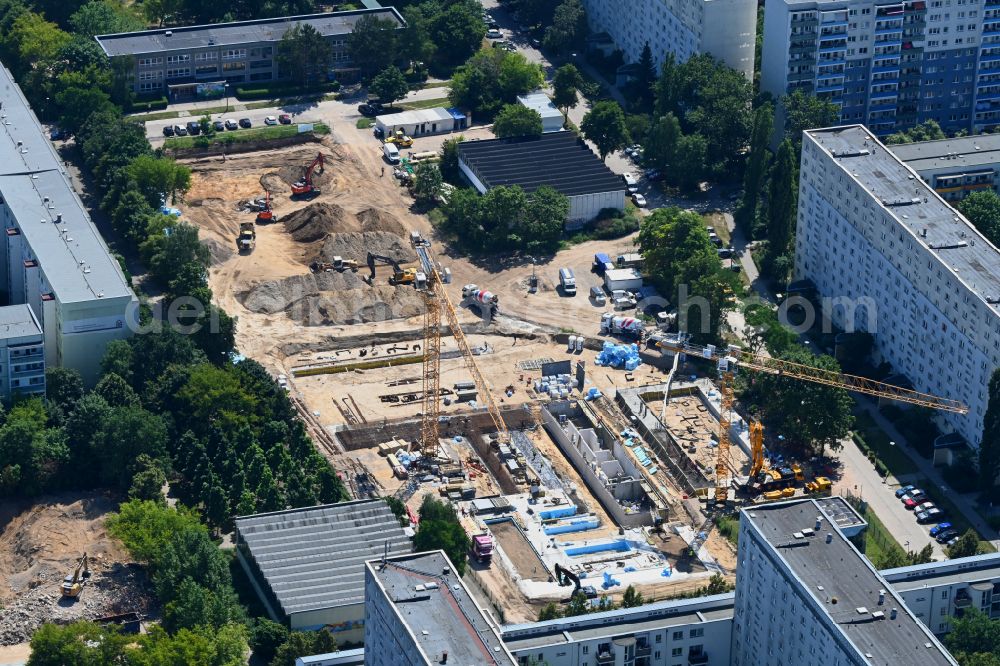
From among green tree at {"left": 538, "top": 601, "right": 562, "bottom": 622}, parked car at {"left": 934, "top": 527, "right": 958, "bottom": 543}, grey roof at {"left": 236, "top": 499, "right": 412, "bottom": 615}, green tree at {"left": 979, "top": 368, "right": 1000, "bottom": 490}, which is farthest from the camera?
green tree at {"left": 979, "top": 368, "right": 1000, "bottom": 490}

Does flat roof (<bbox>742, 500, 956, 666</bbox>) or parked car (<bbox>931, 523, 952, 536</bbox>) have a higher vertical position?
flat roof (<bbox>742, 500, 956, 666</bbox>)

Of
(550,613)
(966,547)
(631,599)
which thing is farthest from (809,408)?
(550,613)

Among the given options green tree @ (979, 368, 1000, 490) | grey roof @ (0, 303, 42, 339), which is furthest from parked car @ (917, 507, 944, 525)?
grey roof @ (0, 303, 42, 339)

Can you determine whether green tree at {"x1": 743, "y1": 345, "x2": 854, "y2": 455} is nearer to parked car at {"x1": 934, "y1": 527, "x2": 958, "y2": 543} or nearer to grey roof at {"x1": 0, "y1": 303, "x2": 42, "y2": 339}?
parked car at {"x1": 934, "y1": 527, "x2": 958, "y2": 543}

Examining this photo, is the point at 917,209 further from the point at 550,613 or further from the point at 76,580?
the point at 76,580

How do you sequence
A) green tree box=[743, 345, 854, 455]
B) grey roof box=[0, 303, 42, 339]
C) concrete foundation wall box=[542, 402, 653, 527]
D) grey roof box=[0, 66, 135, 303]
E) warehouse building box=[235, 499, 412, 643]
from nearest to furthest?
warehouse building box=[235, 499, 412, 643] → concrete foundation wall box=[542, 402, 653, 527] → grey roof box=[0, 303, 42, 339] → green tree box=[743, 345, 854, 455] → grey roof box=[0, 66, 135, 303]

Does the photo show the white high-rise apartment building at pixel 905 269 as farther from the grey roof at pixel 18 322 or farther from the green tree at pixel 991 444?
the grey roof at pixel 18 322

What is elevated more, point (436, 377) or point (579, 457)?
point (436, 377)
